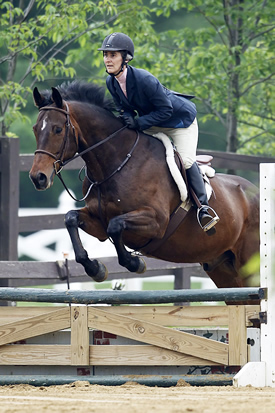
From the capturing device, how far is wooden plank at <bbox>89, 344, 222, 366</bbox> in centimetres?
518

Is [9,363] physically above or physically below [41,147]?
below

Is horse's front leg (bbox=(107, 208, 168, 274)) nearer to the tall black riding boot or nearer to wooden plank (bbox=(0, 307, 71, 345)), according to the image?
the tall black riding boot

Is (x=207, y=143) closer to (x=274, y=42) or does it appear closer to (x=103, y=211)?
(x=274, y=42)

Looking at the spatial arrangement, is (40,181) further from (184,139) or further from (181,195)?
(184,139)

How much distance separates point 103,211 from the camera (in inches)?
218

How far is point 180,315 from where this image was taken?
5.27 m

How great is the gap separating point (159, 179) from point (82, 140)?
0.59 meters

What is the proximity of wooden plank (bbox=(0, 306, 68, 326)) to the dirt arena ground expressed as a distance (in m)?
0.50

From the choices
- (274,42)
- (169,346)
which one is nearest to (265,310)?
(169,346)

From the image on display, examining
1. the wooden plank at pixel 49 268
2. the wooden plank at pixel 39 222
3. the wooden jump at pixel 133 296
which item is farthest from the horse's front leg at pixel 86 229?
the wooden plank at pixel 39 222

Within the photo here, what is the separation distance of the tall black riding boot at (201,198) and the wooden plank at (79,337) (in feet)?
3.62

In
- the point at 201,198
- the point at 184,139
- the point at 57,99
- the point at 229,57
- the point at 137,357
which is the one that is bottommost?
the point at 137,357

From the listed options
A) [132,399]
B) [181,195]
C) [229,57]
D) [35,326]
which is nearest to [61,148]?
[181,195]

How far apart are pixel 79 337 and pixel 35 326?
12.7 inches
